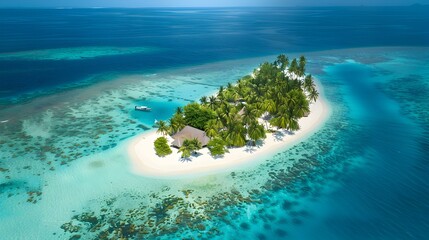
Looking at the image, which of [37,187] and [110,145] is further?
[110,145]

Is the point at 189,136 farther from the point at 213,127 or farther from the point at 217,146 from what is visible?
the point at 217,146

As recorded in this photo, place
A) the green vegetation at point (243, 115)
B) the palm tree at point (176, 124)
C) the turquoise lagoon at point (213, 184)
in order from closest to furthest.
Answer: the turquoise lagoon at point (213, 184) < the green vegetation at point (243, 115) < the palm tree at point (176, 124)

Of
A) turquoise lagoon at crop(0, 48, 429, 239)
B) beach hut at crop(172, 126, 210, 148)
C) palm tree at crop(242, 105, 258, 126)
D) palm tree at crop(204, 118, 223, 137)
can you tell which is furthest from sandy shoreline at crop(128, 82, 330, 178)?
palm tree at crop(242, 105, 258, 126)

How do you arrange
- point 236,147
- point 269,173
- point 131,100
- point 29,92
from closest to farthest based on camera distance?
point 269,173 < point 236,147 < point 131,100 < point 29,92

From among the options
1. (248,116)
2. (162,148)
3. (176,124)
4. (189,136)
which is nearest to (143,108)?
(176,124)

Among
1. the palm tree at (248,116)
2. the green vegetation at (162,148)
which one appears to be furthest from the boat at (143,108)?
the palm tree at (248,116)

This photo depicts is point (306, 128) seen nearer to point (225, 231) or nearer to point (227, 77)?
point (225, 231)

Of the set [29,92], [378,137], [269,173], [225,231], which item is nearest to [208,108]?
[269,173]

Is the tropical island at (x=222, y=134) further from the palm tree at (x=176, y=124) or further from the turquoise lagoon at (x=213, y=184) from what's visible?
the turquoise lagoon at (x=213, y=184)
